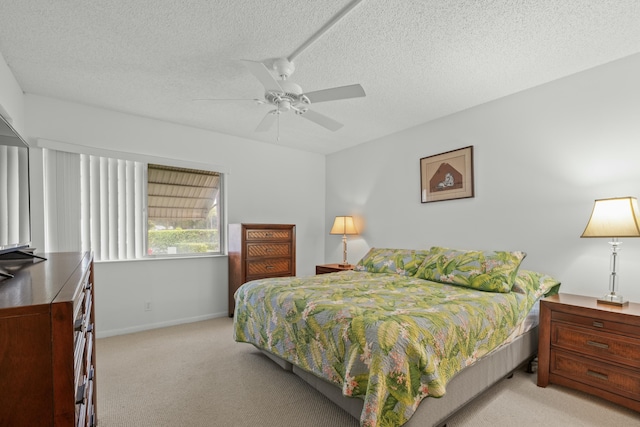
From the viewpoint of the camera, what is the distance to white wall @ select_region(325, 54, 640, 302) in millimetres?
2494

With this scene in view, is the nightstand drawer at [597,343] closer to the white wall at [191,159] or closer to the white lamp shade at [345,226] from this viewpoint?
the white lamp shade at [345,226]

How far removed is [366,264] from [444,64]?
7.23ft

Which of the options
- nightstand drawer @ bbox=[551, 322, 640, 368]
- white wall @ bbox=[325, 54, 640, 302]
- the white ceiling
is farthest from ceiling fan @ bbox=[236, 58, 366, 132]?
nightstand drawer @ bbox=[551, 322, 640, 368]

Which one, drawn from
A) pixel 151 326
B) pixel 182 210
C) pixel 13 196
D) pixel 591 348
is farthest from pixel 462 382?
pixel 182 210

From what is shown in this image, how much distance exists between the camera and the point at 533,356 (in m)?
2.65

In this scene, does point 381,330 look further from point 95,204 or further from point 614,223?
point 95,204

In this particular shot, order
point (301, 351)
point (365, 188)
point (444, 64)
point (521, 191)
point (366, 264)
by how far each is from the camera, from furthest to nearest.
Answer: point (365, 188) < point (366, 264) < point (521, 191) < point (444, 64) < point (301, 351)

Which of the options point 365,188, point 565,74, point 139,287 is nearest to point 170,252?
point 139,287

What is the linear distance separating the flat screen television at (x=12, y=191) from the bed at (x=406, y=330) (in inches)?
60.0

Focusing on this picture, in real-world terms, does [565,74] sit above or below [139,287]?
above

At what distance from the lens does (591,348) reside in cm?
216

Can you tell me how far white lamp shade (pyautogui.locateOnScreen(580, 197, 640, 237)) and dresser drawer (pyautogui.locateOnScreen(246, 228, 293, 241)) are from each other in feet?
10.4

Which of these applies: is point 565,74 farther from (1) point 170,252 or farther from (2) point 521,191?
(1) point 170,252

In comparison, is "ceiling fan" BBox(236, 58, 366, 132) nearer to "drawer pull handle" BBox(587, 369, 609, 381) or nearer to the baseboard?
"drawer pull handle" BBox(587, 369, 609, 381)
